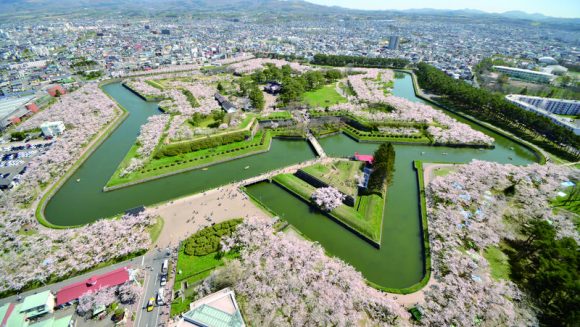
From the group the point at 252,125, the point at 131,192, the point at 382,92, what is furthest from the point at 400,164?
the point at 131,192

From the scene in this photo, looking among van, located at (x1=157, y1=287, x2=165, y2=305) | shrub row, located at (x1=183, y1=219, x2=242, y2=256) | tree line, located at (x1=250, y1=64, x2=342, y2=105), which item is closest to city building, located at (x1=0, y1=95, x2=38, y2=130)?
tree line, located at (x1=250, y1=64, x2=342, y2=105)

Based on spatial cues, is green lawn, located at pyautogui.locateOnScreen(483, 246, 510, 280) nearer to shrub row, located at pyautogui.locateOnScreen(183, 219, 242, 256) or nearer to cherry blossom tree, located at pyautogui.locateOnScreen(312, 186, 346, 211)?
cherry blossom tree, located at pyautogui.locateOnScreen(312, 186, 346, 211)

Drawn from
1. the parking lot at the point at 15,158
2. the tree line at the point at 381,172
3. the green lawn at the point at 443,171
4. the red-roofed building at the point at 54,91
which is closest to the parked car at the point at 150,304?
the tree line at the point at 381,172

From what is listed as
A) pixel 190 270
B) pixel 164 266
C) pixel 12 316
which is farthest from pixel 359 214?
pixel 12 316

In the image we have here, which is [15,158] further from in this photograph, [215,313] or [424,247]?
[424,247]

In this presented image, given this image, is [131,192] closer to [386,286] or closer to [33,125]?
Result: [386,286]
